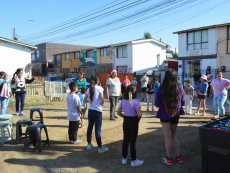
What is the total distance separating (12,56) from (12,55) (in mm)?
88

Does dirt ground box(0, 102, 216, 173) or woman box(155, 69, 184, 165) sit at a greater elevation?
woman box(155, 69, 184, 165)

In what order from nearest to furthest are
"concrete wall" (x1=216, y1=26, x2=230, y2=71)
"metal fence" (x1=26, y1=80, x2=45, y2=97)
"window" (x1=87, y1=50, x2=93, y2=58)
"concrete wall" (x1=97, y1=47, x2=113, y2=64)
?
"metal fence" (x1=26, y1=80, x2=45, y2=97), "concrete wall" (x1=216, y1=26, x2=230, y2=71), "concrete wall" (x1=97, y1=47, x2=113, y2=64), "window" (x1=87, y1=50, x2=93, y2=58)

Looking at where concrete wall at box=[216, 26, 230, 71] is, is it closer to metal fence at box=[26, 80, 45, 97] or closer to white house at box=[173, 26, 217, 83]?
white house at box=[173, 26, 217, 83]

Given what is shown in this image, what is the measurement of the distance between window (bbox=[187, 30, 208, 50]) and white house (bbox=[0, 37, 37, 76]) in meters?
15.1

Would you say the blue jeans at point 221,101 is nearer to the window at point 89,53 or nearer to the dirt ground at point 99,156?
the dirt ground at point 99,156

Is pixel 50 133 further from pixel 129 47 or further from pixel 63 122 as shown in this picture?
pixel 129 47

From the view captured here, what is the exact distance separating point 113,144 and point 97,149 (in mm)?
534

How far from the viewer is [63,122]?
8.36m

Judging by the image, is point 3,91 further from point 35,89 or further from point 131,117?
point 35,89

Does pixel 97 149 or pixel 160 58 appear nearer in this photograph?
pixel 97 149

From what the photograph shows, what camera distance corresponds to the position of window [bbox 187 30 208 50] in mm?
20211

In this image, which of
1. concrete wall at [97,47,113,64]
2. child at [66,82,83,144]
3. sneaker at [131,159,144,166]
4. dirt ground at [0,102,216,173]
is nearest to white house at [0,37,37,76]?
dirt ground at [0,102,216,173]

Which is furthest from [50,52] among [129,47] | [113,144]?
[113,144]

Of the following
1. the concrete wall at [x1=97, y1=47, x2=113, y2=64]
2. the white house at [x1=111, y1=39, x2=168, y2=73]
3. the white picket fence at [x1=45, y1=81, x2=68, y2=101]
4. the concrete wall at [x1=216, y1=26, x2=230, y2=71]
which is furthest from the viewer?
the concrete wall at [x1=97, y1=47, x2=113, y2=64]
